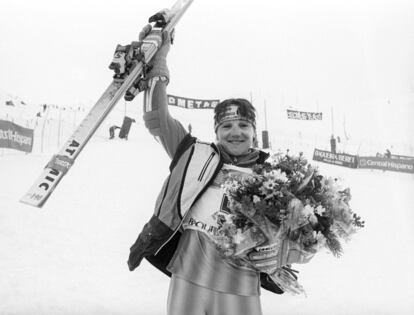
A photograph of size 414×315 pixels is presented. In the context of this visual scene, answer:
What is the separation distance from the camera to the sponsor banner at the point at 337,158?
29.0ft

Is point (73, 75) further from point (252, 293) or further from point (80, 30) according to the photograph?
point (252, 293)

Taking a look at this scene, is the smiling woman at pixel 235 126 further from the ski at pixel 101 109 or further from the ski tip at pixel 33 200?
the ski tip at pixel 33 200

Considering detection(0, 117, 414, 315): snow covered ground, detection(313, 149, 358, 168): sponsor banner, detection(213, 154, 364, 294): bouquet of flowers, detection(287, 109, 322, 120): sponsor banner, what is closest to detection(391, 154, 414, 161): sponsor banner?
detection(313, 149, 358, 168): sponsor banner

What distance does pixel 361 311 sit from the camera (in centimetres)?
253

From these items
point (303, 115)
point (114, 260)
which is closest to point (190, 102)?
point (114, 260)

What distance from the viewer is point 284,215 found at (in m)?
0.85

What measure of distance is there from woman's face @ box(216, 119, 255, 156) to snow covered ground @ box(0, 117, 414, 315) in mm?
930

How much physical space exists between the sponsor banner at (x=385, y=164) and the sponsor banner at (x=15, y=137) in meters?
6.85

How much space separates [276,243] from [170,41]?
94 centimetres

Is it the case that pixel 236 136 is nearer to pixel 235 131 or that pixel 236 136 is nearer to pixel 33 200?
pixel 235 131

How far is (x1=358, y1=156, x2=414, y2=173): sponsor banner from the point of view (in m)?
7.28

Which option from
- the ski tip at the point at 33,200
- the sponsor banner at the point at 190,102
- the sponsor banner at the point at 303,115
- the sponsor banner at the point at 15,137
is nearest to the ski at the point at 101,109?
the ski tip at the point at 33,200

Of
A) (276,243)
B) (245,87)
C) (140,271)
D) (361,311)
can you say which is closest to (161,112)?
(276,243)

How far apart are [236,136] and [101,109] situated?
604 millimetres
